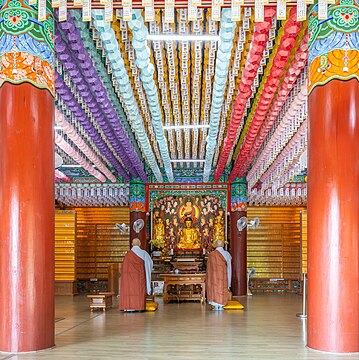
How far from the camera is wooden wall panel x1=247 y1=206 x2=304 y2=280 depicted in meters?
18.3

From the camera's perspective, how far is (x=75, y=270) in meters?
17.3

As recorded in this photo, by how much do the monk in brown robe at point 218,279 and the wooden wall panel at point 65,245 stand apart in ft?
18.9

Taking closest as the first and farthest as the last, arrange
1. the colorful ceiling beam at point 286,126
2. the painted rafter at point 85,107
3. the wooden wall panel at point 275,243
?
the painted rafter at point 85,107 → the colorful ceiling beam at point 286,126 → the wooden wall panel at point 275,243

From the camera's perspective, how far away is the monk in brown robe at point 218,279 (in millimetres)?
11758

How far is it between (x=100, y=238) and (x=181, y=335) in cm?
1135

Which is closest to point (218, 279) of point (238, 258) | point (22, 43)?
point (238, 258)

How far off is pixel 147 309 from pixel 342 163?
6390 millimetres

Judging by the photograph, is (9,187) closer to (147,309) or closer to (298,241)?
(147,309)

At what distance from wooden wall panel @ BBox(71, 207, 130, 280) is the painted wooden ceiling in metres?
4.48

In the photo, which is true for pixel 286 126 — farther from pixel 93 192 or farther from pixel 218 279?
pixel 93 192

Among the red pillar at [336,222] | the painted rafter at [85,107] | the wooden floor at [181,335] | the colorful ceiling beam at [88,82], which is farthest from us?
the painted rafter at [85,107]

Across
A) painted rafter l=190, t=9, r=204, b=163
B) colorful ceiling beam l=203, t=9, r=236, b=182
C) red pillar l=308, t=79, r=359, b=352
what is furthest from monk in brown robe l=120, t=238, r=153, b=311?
red pillar l=308, t=79, r=359, b=352

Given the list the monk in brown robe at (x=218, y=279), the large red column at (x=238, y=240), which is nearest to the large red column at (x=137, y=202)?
the large red column at (x=238, y=240)

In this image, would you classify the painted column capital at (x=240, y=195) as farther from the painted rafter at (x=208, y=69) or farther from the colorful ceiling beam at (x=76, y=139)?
the painted rafter at (x=208, y=69)
